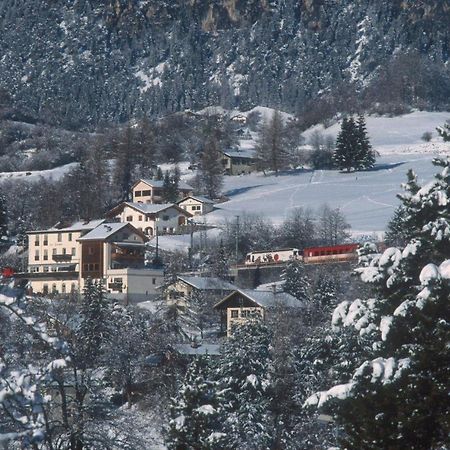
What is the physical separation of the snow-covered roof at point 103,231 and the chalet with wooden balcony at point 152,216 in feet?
25.2

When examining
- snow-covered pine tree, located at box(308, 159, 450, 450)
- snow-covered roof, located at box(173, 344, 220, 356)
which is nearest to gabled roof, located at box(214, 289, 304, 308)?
snow-covered roof, located at box(173, 344, 220, 356)

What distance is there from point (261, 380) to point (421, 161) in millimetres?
67105

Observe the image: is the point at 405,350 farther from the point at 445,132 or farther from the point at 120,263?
the point at 120,263

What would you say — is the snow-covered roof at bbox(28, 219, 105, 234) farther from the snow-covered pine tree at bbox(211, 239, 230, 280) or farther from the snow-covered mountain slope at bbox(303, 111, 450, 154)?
the snow-covered mountain slope at bbox(303, 111, 450, 154)

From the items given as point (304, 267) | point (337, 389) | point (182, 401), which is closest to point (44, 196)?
point (304, 267)

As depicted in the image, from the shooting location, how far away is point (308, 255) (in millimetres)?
64812

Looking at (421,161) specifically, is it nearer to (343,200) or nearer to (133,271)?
(343,200)

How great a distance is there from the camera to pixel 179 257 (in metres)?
70.1

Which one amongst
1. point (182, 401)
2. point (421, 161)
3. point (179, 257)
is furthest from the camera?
point (421, 161)

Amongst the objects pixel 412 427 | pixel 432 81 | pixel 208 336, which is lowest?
pixel 208 336

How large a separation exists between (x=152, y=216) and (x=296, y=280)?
23.8m

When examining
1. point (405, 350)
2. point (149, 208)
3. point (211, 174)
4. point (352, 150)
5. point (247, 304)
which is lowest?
point (247, 304)

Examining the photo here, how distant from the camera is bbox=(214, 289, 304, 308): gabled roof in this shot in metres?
52.9

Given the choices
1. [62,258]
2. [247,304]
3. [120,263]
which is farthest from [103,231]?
[247,304]
